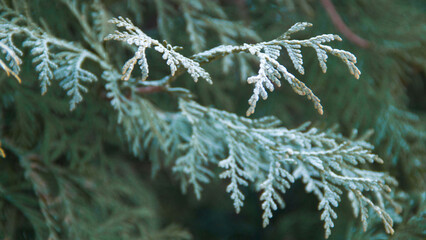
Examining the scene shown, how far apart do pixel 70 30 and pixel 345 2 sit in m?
1.60

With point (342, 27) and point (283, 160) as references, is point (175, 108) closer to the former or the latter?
point (283, 160)

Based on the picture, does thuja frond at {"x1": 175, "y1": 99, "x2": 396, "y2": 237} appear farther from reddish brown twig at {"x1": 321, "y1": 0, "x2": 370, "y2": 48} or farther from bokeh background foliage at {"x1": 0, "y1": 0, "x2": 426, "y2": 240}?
reddish brown twig at {"x1": 321, "y1": 0, "x2": 370, "y2": 48}

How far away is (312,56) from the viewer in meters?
1.98

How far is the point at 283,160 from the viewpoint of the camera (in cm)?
111

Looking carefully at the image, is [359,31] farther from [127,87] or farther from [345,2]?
[127,87]

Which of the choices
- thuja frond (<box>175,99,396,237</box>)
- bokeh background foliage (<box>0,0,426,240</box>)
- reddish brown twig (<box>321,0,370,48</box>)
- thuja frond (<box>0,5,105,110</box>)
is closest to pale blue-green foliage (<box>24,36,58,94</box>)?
thuja frond (<box>0,5,105,110</box>)

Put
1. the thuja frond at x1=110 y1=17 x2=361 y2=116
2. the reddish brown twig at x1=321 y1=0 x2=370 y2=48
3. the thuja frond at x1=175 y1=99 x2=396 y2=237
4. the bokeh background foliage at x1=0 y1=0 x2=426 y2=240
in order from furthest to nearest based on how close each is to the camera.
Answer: the reddish brown twig at x1=321 y1=0 x2=370 y2=48 < the bokeh background foliage at x1=0 y1=0 x2=426 y2=240 < the thuja frond at x1=175 y1=99 x2=396 y2=237 < the thuja frond at x1=110 y1=17 x2=361 y2=116

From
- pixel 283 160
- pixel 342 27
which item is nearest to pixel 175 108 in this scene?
pixel 283 160

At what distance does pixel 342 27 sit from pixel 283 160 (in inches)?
46.1

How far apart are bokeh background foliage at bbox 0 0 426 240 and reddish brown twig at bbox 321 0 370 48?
1cm

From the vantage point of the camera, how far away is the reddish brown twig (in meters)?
1.94

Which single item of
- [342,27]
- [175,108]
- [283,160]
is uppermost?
[342,27]

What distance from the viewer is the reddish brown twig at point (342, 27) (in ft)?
6.36

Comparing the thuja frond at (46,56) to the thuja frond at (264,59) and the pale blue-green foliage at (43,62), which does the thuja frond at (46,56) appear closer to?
the pale blue-green foliage at (43,62)
